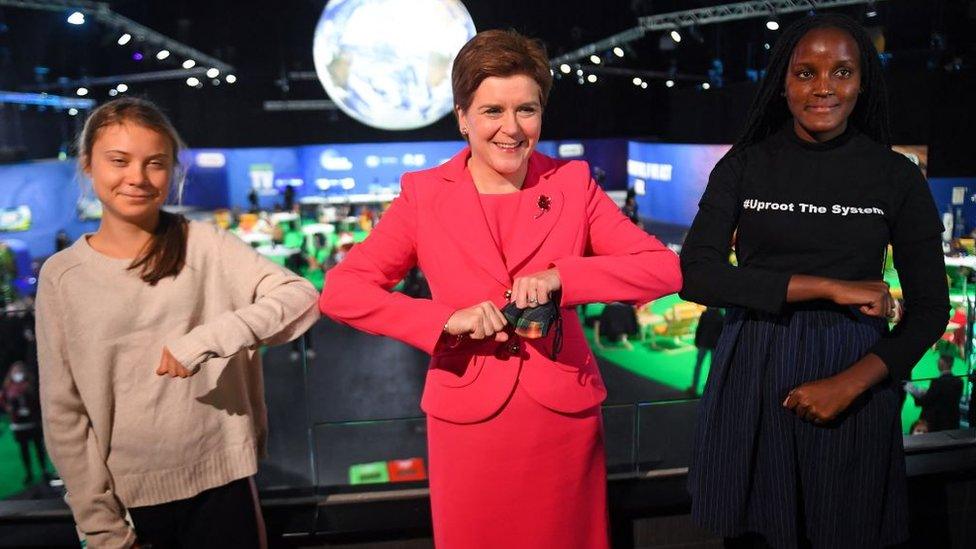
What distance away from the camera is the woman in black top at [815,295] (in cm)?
133

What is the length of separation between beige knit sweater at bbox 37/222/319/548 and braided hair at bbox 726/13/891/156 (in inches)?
39.6

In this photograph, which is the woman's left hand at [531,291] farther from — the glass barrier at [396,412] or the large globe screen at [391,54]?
the large globe screen at [391,54]

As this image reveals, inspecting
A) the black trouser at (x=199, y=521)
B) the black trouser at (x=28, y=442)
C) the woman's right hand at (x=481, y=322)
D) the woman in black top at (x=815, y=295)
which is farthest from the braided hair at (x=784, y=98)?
the black trouser at (x=28, y=442)

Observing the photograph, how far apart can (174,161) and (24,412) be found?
10.7 ft

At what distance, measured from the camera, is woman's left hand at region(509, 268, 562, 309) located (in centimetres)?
123

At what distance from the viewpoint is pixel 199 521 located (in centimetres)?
155

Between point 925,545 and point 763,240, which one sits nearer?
point 763,240

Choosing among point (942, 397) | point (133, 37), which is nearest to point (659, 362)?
point (942, 397)

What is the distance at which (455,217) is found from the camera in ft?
4.60

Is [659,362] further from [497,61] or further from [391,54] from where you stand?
[497,61]

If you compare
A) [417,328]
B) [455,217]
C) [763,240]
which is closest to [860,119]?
[763,240]

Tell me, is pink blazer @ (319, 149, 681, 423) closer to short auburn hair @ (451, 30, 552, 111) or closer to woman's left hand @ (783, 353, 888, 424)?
short auburn hair @ (451, 30, 552, 111)

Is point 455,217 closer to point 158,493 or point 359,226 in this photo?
point 158,493

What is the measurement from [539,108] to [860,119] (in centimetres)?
65
